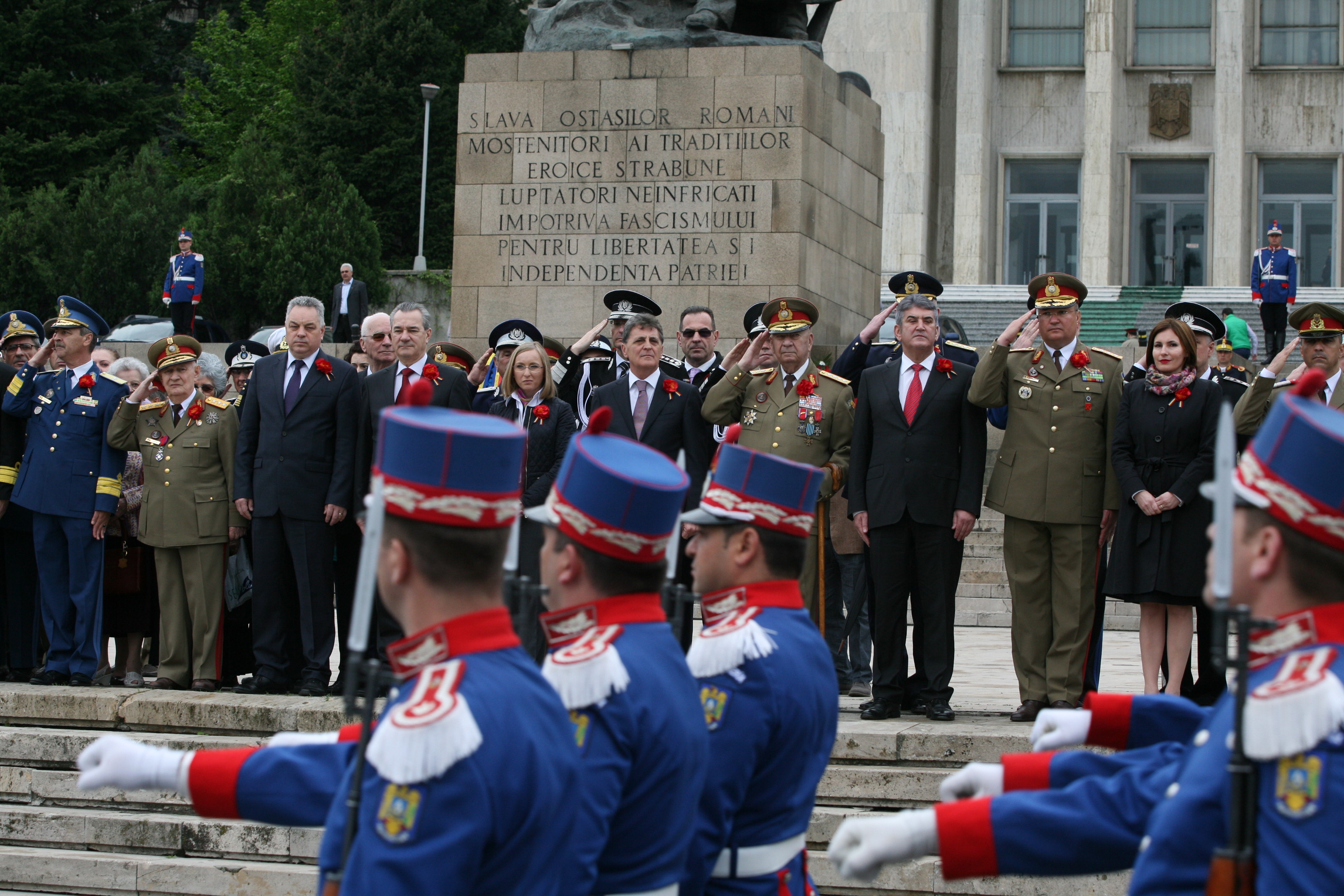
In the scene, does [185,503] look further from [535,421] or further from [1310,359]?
[1310,359]

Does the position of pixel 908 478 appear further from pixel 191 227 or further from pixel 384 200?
pixel 384 200

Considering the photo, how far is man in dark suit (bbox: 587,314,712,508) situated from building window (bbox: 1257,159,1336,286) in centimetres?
3545

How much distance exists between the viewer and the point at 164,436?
931 centimetres

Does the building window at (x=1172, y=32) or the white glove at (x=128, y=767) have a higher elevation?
the building window at (x=1172, y=32)

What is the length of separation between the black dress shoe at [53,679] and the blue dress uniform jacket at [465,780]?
22.8 feet

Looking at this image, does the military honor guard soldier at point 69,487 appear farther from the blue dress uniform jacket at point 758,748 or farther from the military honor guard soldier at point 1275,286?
the military honor guard soldier at point 1275,286

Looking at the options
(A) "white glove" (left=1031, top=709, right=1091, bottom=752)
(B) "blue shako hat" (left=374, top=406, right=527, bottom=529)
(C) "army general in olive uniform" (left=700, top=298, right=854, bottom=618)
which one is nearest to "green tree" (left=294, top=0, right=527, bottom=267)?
(C) "army general in olive uniform" (left=700, top=298, right=854, bottom=618)

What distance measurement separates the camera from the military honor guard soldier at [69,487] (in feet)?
30.2

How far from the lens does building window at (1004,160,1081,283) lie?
41.9 meters

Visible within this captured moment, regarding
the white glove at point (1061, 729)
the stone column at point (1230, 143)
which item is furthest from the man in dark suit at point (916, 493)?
the stone column at point (1230, 143)

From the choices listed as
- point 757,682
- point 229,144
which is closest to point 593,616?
point 757,682

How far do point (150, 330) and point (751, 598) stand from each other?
26.8 meters

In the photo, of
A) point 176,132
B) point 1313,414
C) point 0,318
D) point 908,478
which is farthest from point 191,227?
point 1313,414

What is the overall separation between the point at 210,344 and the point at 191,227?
14156 millimetres
